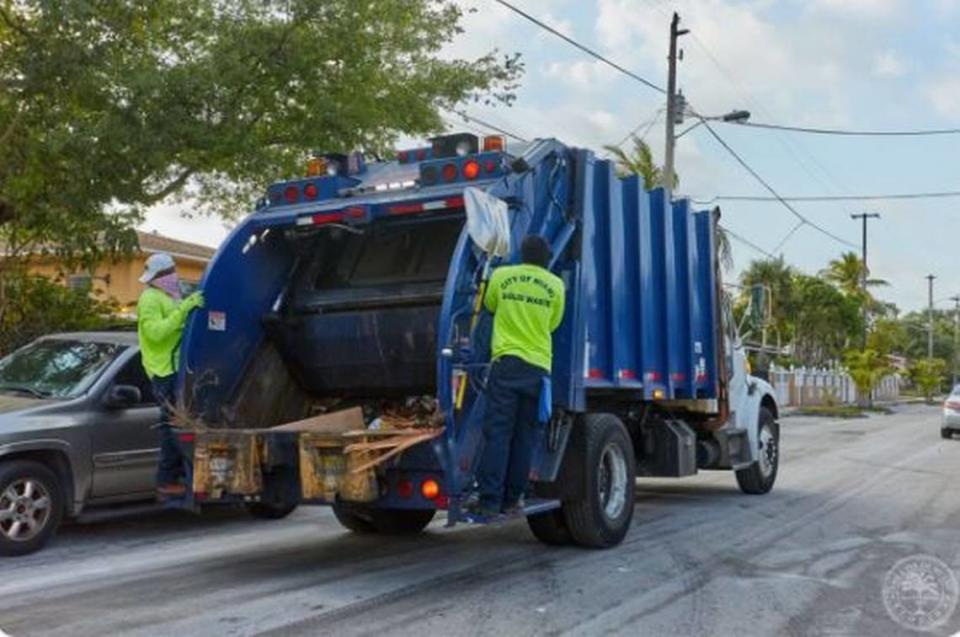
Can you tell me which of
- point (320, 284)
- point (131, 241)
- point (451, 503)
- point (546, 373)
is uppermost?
point (131, 241)

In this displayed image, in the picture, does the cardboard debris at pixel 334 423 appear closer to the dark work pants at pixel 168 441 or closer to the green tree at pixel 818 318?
the dark work pants at pixel 168 441

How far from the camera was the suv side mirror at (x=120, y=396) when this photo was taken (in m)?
8.34

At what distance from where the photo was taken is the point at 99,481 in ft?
27.0

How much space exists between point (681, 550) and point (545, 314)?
95.8 inches

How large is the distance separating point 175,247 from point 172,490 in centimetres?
2223

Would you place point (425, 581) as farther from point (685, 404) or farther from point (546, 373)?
point (685, 404)

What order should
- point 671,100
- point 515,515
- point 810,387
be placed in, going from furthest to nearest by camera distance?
point 810,387 → point 671,100 → point 515,515

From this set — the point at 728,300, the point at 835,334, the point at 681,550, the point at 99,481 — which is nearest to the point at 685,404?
the point at 728,300

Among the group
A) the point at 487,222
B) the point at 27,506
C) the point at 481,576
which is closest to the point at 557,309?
the point at 487,222

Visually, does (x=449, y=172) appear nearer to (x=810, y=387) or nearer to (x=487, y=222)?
(x=487, y=222)

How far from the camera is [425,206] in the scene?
23.0ft

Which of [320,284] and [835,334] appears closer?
[320,284]

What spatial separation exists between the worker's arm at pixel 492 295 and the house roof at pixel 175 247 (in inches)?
828

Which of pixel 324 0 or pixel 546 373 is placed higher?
pixel 324 0
